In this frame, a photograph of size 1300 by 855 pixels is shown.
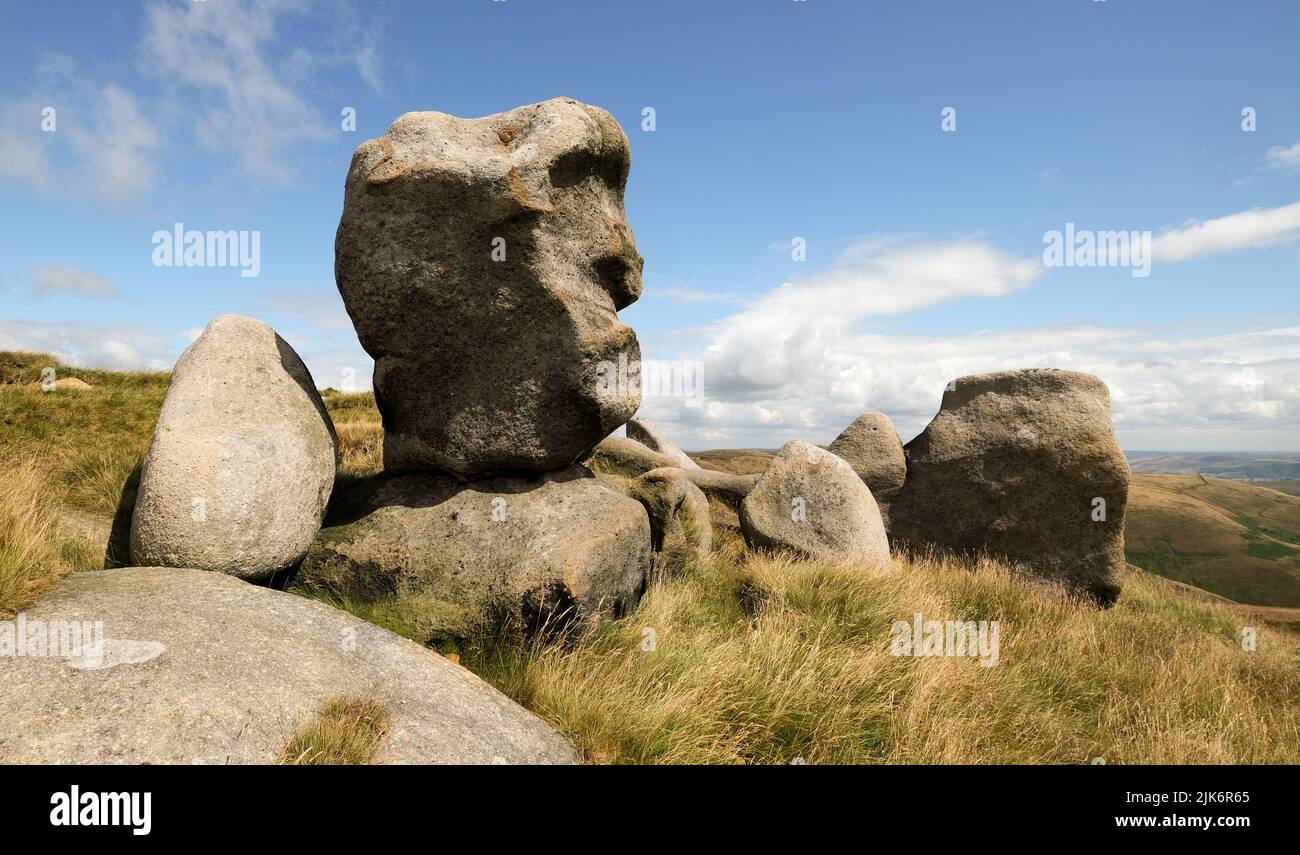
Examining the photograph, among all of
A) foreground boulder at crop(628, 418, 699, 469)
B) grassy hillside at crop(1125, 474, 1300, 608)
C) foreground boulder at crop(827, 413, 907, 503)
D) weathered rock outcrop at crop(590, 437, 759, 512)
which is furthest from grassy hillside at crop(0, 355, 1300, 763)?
grassy hillside at crop(1125, 474, 1300, 608)

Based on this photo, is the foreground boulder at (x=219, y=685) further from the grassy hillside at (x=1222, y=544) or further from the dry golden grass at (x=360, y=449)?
the grassy hillside at (x=1222, y=544)

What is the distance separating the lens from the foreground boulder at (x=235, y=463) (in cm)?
517

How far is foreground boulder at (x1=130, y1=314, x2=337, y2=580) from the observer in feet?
17.0

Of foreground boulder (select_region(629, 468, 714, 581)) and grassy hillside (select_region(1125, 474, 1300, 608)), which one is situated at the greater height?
foreground boulder (select_region(629, 468, 714, 581))

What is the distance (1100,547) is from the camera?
990 cm

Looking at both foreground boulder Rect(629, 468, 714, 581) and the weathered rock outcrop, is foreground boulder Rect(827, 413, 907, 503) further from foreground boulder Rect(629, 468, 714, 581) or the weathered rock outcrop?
foreground boulder Rect(629, 468, 714, 581)

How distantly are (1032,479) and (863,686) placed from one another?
665 cm

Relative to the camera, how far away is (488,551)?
582cm

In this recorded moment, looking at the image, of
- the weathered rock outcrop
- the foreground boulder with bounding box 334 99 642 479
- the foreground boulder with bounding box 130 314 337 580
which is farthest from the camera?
the weathered rock outcrop

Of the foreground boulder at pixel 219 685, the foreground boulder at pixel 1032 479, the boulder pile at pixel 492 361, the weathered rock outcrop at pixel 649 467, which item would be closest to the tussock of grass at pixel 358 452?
the boulder pile at pixel 492 361

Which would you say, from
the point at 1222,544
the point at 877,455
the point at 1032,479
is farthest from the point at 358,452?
the point at 1222,544

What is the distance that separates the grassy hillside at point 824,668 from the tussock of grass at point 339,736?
0.17 feet

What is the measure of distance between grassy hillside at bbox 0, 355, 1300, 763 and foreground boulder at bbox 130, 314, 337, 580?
2.52 ft

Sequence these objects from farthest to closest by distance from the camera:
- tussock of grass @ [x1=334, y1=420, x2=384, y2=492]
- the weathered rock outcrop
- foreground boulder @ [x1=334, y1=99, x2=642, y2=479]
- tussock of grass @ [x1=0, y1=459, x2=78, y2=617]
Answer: the weathered rock outcrop < tussock of grass @ [x1=334, y1=420, x2=384, y2=492] < foreground boulder @ [x1=334, y1=99, x2=642, y2=479] < tussock of grass @ [x1=0, y1=459, x2=78, y2=617]
